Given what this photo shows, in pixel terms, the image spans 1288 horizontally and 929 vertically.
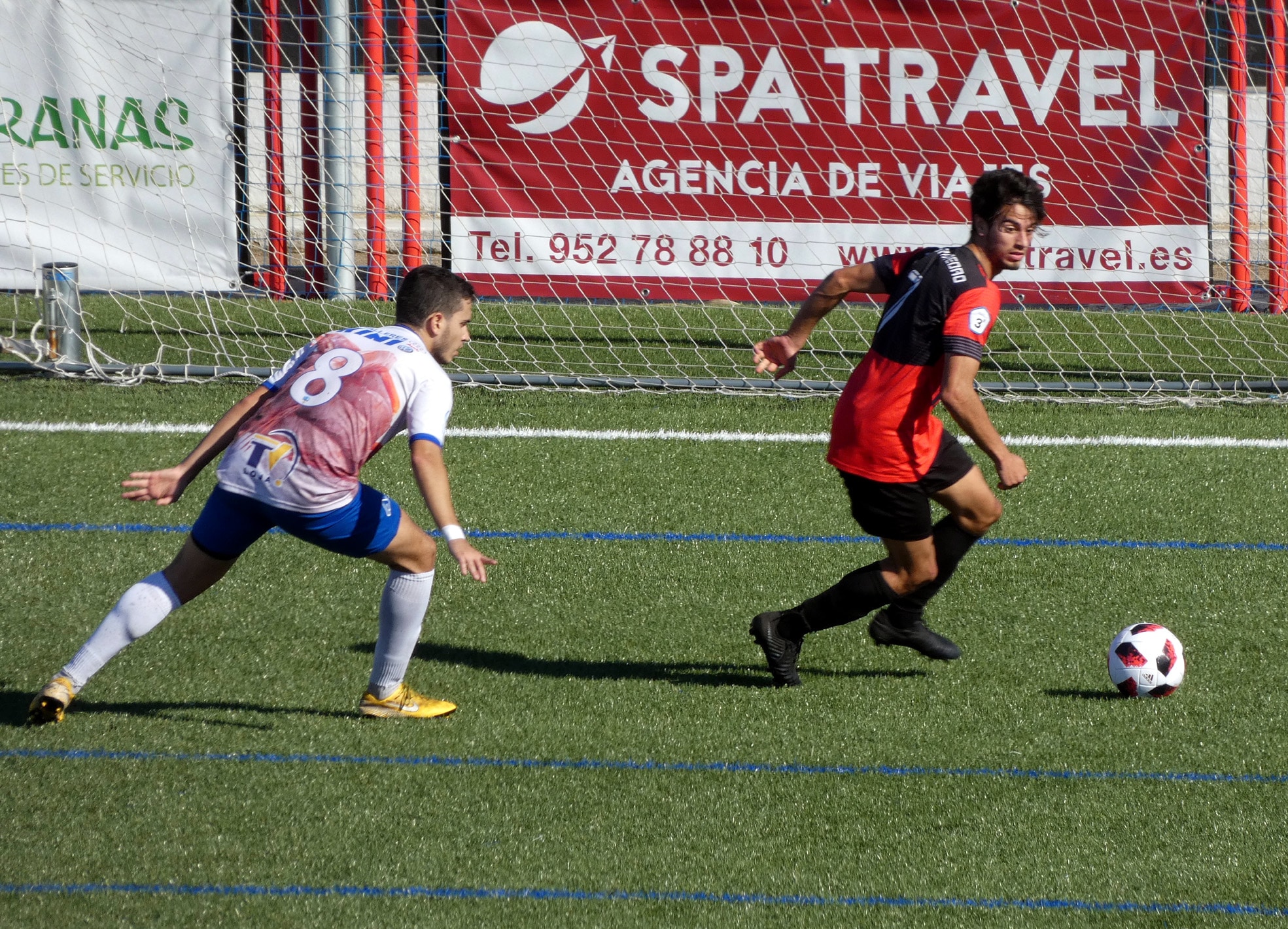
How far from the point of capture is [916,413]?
4688 mm

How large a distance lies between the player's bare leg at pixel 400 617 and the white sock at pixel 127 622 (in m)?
0.67

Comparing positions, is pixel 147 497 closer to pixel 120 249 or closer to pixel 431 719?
pixel 431 719

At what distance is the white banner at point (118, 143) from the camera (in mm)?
10258

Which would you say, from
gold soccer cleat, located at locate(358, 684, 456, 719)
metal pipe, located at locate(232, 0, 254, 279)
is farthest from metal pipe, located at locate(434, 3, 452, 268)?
gold soccer cleat, located at locate(358, 684, 456, 719)

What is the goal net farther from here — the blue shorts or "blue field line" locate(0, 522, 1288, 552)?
the blue shorts

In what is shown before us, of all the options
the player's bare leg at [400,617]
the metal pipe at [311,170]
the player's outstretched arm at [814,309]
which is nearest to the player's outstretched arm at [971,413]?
the player's outstretched arm at [814,309]

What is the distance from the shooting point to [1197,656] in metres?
5.32

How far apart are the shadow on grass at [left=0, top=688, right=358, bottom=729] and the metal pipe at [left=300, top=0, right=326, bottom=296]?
5.97m

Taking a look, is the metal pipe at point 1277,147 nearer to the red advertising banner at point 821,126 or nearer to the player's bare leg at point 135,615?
the red advertising banner at point 821,126

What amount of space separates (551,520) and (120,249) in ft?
17.3

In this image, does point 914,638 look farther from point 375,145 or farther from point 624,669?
point 375,145

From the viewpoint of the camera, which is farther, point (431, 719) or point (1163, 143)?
point (1163, 143)

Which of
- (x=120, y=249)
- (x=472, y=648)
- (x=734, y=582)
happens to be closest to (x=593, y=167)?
(x=120, y=249)

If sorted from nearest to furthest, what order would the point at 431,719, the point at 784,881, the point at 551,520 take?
the point at 784,881 < the point at 431,719 < the point at 551,520
